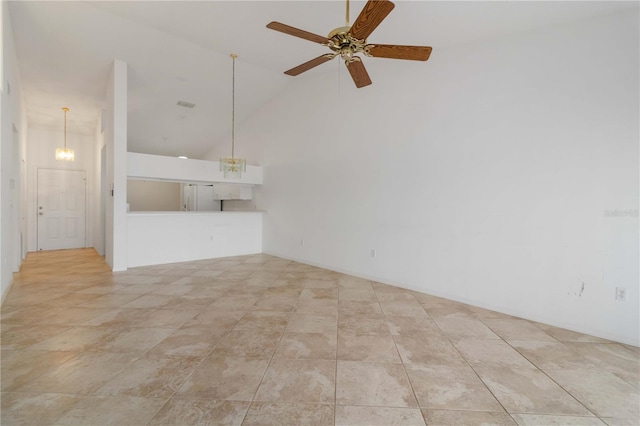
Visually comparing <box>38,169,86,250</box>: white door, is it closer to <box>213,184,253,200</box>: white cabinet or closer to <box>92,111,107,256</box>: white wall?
<box>92,111,107,256</box>: white wall

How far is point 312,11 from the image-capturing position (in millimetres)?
3566

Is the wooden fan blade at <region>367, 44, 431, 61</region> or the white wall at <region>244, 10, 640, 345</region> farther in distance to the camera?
the white wall at <region>244, 10, 640, 345</region>

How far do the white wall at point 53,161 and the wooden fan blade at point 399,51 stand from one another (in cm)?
720

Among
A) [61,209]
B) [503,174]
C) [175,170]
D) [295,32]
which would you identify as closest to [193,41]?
[175,170]

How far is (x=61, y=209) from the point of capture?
7.41m

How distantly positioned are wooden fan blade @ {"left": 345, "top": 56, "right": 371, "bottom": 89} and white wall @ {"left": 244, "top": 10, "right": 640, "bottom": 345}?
4.50 ft

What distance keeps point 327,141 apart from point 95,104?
16.4 ft

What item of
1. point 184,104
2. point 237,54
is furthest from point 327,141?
point 184,104

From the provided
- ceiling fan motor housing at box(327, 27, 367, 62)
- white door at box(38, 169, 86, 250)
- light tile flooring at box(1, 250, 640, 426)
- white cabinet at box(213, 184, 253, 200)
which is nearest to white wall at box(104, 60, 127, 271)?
light tile flooring at box(1, 250, 640, 426)

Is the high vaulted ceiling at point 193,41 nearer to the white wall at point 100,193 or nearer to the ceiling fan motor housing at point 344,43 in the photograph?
the white wall at point 100,193

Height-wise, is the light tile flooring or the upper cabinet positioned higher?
the upper cabinet

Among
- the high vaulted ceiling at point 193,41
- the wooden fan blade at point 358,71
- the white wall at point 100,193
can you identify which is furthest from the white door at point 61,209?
the wooden fan blade at point 358,71

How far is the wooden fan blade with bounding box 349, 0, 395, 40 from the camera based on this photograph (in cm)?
193

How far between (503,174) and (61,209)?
9567mm
